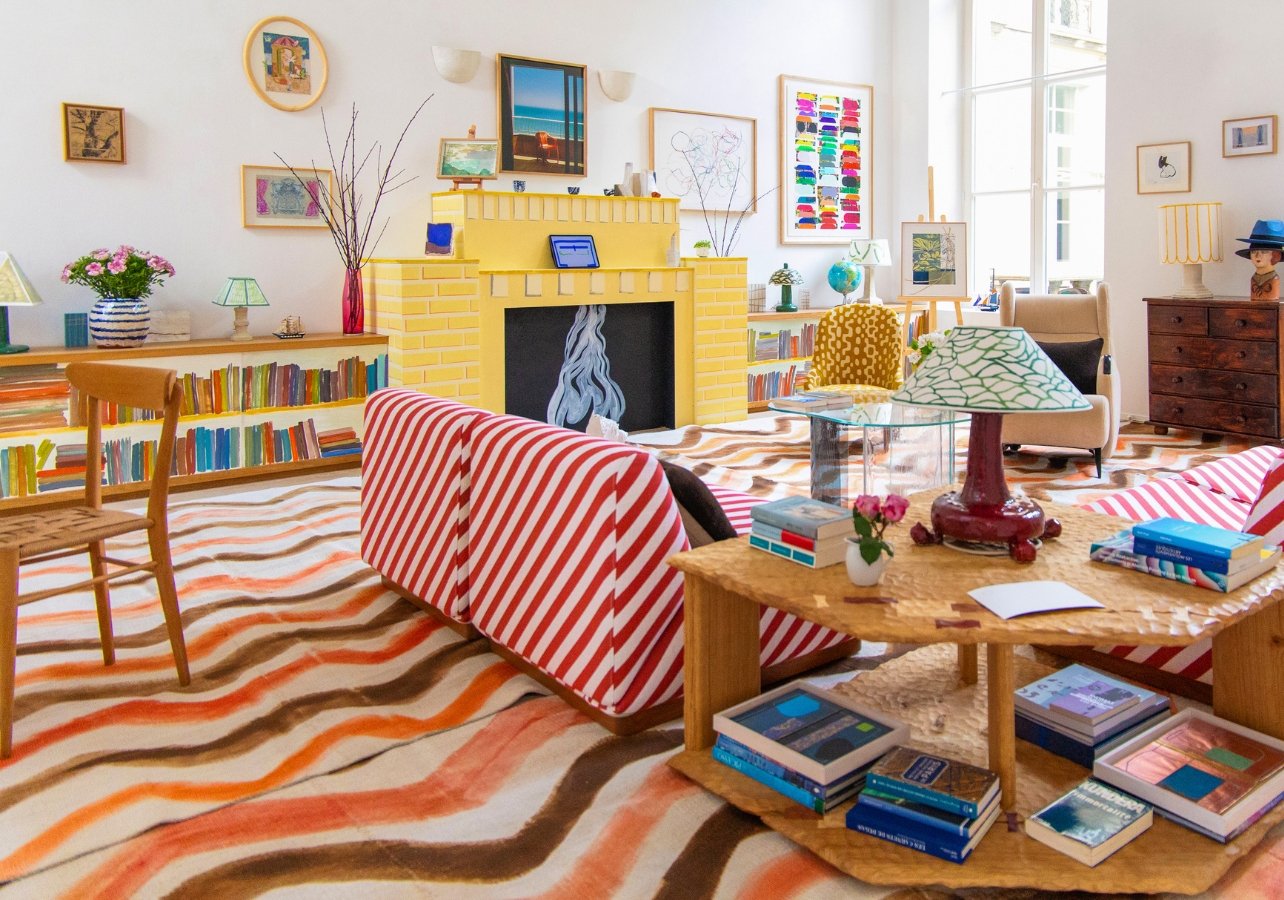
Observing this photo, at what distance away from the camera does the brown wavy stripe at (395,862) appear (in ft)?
A: 6.99

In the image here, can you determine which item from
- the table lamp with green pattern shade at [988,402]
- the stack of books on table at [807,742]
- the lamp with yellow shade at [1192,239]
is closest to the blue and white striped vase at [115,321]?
the stack of books on table at [807,742]

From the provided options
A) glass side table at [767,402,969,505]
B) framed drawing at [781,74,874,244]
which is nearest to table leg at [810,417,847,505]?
glass side table at [767,402,969,505]

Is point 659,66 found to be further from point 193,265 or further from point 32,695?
point 32,695

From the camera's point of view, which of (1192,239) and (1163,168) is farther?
(1163,168)

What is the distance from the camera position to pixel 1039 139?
823 centimetres

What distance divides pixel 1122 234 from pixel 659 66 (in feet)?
10.8

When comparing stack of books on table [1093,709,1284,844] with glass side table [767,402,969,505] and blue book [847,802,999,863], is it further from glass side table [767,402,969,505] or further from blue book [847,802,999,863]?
glass side table [767,402,969,505]

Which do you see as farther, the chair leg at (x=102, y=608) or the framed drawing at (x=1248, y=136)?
the framed drawing at (x=1248, y=136)

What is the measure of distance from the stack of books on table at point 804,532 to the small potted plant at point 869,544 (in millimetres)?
84

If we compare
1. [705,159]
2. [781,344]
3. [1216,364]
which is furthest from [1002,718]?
[705,159]

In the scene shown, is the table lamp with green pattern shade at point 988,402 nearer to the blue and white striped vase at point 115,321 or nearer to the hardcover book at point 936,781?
the hardcover book at point 936,781

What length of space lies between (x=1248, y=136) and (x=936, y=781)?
5.79 m

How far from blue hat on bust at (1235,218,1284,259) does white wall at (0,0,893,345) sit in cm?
350

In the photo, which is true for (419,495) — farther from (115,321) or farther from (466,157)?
(466,157)
